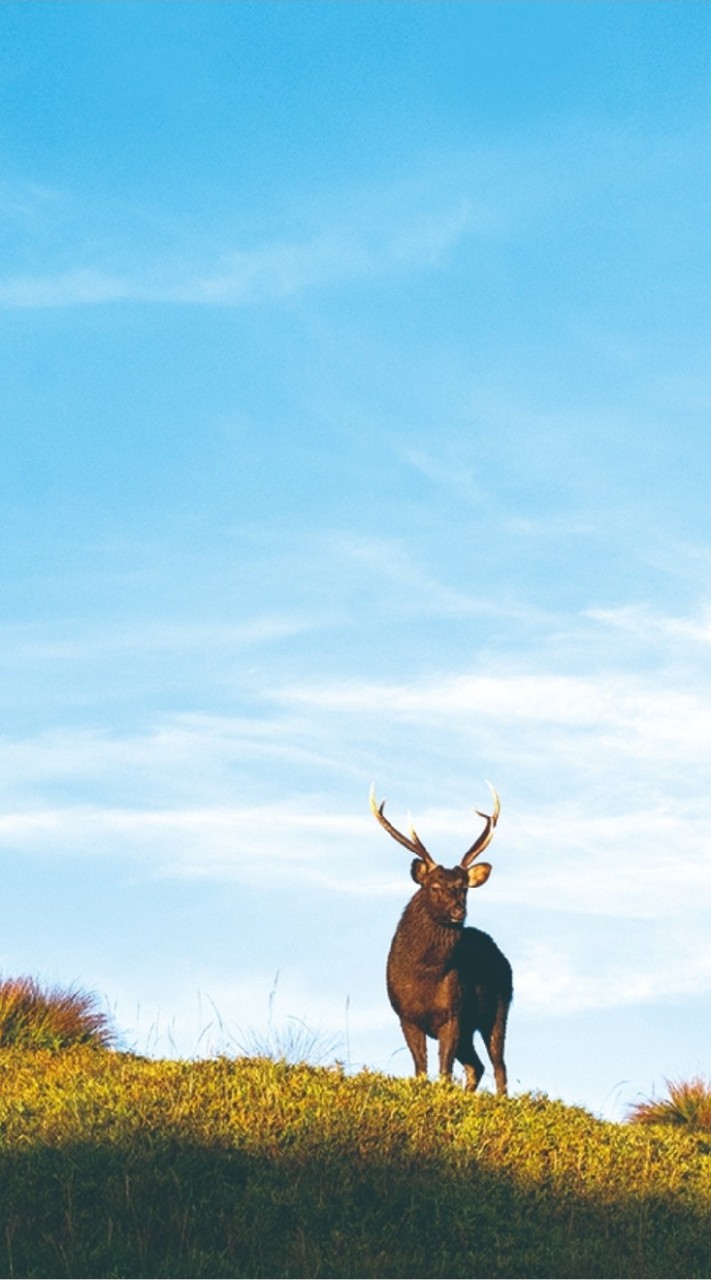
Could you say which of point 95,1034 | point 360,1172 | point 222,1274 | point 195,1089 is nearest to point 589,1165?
point 360,1172

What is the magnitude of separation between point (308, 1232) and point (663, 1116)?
10.9 metres

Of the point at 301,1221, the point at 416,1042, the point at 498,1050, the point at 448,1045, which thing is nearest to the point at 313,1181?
the point at 301,1221

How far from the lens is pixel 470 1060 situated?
20078 millimetres

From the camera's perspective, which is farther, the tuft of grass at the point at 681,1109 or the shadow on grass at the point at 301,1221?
the tuft of grass at the point at 681,1109

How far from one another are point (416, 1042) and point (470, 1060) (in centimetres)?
152

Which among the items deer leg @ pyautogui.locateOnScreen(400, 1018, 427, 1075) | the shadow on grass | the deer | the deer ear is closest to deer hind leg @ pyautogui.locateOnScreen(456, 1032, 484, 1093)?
the deer

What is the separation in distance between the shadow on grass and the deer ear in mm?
5128

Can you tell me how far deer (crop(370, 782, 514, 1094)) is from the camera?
1877cm

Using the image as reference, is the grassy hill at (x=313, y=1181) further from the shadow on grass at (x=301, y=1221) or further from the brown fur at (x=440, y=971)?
the brown fur at (x=440, y=971)

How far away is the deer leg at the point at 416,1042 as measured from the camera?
18703 mm

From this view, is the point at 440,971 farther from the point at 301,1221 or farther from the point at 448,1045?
the point at 301,1221

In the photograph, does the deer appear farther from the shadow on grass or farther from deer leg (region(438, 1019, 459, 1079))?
the shadow on grass

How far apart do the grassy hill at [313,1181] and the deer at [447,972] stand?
150 centimetres

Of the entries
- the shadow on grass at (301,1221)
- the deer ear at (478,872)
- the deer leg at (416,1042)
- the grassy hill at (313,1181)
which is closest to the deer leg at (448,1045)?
the deer leg at (416,1042)
